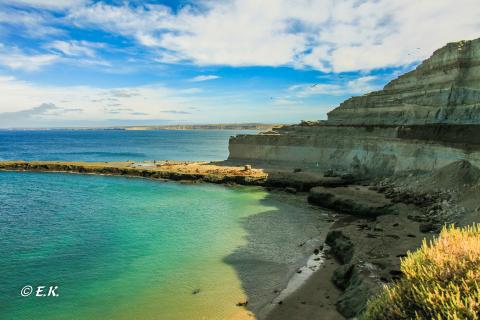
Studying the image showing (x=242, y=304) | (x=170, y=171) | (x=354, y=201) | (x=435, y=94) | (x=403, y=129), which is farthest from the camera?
(x=170, y=171)

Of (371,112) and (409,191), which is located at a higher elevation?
(371,112)

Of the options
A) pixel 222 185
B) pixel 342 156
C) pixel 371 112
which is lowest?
pixel 222 185

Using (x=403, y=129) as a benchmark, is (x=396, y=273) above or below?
below

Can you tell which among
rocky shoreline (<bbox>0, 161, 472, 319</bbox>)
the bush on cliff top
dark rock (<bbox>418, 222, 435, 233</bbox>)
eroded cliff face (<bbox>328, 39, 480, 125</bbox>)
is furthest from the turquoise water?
eroded cliff face (<bbox>328, 39, 480, 125</bbox>)

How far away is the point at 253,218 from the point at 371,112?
87.1 feet

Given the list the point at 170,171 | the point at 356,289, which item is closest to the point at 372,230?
the point at 356,289

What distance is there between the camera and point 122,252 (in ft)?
62.1

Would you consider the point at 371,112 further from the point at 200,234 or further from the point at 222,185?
the point at 200,234

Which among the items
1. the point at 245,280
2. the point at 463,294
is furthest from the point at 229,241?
the point at 463,294

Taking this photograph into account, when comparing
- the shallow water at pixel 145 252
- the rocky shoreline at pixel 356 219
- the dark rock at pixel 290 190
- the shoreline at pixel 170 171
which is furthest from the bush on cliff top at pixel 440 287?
the shoreline at pixel 170 171

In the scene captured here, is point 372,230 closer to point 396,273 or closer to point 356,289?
point 396,273

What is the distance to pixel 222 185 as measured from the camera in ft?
132

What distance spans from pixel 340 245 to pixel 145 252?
32.8 ft

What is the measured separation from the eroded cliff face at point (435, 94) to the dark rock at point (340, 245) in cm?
1908
